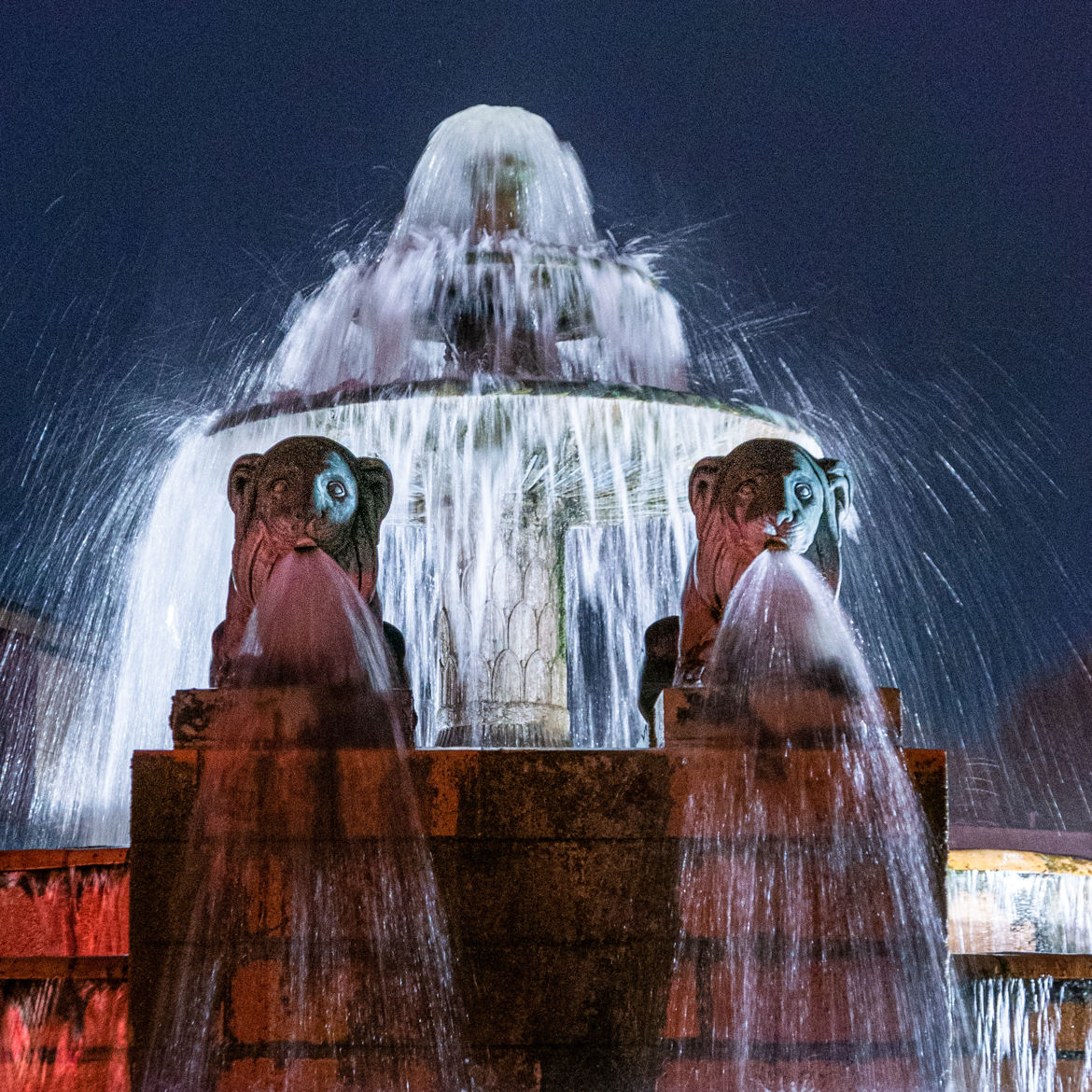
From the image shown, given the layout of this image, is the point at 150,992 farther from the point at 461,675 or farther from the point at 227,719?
the point at 461,675

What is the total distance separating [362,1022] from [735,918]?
137 cm

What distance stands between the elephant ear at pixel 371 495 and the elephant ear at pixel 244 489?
16.6 inches

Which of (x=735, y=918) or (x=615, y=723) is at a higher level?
(x=615, y=723)

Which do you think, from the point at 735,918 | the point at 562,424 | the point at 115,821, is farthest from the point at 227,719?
the point at 115,821

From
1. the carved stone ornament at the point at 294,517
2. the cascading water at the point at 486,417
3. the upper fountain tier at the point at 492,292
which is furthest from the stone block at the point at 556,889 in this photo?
the upper fountain tier at the point at 492,292

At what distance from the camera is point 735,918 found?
15.9 ft

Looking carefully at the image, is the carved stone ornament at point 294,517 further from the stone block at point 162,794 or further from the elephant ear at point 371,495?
the stone block at point 162,794

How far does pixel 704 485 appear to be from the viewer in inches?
228

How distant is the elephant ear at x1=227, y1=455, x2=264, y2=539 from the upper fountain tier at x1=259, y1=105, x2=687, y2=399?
3.24m

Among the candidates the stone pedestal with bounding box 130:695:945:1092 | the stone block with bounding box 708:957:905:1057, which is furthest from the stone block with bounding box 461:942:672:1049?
the stone block with bounding box 708:957:905:1057

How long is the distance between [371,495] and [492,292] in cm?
374

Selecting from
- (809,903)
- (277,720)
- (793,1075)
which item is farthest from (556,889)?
(277,720)

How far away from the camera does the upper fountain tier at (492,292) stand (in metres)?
9.26

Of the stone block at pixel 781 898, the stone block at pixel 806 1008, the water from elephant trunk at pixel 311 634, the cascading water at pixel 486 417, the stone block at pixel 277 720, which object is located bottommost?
the stone block at pixel 806 1008
